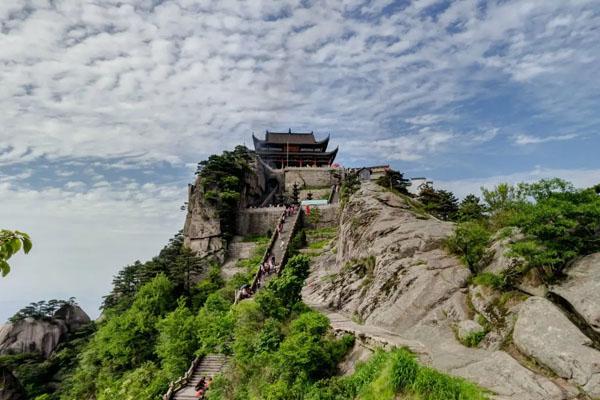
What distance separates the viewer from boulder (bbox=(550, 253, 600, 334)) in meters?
9.78

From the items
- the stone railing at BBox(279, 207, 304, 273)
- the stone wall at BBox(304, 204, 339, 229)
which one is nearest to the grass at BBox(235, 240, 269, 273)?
the stone railing at BBox(279, 207, 304, 273)

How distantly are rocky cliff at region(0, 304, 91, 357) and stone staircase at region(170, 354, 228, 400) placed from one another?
2160 centimetres

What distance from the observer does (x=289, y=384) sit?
12.2 metres

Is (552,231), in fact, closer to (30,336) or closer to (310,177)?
(30,336)

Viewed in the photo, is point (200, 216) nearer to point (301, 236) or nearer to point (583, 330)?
point (301, 236)

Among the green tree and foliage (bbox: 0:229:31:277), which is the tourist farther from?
foliage (bbox: 0:229:31:277)

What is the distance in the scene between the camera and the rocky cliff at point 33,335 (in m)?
33.2

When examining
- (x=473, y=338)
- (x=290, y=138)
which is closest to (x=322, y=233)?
(x=473, y=338)

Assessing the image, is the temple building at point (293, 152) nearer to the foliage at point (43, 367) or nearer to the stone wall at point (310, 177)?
the stone wall at point (310, 177)

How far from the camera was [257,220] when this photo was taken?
128 feet

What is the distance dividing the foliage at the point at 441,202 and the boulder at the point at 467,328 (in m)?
18.1

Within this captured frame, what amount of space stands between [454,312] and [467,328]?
109 centimetres

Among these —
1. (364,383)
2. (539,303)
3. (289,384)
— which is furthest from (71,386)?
(539,303)

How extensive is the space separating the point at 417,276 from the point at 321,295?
273 inches
